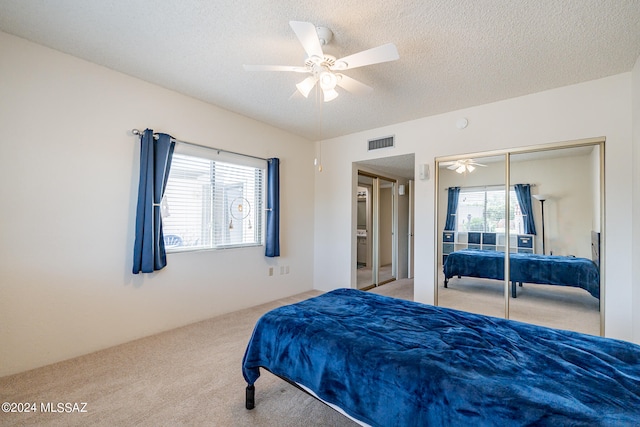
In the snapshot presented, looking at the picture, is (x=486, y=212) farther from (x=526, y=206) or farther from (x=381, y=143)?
(x=381, y=143)

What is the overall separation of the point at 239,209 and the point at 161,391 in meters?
2.31

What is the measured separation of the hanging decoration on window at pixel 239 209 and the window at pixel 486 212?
2.93 metres

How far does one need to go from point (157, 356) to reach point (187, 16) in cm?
288

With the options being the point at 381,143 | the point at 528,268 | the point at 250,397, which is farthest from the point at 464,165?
the point at 250,397

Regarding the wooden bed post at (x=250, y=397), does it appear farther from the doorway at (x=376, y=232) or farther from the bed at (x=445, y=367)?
the doorway at (x=376, y=232)

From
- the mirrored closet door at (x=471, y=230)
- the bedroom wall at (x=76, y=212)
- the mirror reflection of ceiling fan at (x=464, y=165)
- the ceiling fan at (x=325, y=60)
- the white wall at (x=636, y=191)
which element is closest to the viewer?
the ceiling fan at (x=325, y=60)

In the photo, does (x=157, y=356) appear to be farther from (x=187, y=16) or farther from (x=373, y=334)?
(x=187, y=16)

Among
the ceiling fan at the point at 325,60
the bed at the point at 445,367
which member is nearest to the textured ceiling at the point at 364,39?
the ceiling fan at the point at 325,60

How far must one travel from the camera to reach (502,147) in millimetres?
3281

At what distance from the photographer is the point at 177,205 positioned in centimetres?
325

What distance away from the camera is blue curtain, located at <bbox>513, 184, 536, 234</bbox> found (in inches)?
126

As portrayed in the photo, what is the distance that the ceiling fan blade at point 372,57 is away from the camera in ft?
5.96

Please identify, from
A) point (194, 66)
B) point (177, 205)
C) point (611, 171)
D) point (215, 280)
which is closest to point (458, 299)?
point (611, 171)

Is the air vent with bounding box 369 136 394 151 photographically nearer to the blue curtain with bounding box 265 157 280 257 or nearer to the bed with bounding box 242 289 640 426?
the blue curtain with bounding box 265 157 280 257
